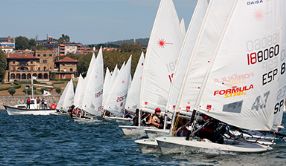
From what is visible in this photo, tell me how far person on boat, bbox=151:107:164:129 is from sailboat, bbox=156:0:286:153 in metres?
7.36

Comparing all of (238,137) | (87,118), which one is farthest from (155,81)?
(87,118)

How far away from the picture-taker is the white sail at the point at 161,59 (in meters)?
41.2

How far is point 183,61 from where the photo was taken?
36.2 meters

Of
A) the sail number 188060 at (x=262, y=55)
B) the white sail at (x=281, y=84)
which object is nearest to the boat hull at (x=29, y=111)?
the white sail at (x=281, y=84)

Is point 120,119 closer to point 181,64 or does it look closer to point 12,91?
point 181,64

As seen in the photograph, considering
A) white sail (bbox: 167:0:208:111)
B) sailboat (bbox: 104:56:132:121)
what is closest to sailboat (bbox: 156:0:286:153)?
white sail (bbox: 167:0:208:111)

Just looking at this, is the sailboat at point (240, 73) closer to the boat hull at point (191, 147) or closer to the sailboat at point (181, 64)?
the boat hull at point (191, 147)

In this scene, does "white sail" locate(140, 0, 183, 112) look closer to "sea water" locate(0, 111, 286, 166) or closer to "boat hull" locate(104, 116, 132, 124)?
"sea water" locate(0, 111, 286, 166)

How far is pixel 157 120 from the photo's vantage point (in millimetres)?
38750

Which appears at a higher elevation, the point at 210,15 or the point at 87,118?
the point at 210,15

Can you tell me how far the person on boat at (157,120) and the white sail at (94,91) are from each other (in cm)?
2428

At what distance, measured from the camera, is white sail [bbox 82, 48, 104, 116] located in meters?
63.4

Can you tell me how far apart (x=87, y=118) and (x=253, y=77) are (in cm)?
3506

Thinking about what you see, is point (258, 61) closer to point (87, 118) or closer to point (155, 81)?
point (155, 81)
